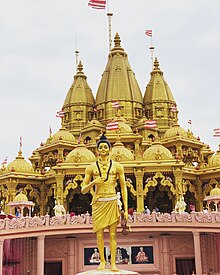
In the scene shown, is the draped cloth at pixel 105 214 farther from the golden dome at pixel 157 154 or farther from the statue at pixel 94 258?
the golden dome at pixel 157 154

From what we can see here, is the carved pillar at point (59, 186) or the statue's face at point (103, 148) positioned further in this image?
the carved pillar at point (59, 186)

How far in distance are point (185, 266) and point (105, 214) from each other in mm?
10811

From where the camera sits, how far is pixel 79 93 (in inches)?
1631

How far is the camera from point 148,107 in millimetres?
40656

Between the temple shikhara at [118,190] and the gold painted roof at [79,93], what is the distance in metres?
0.13

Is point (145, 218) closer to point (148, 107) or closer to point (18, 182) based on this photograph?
point (18, 182)

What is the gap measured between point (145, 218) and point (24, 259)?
5.58 m

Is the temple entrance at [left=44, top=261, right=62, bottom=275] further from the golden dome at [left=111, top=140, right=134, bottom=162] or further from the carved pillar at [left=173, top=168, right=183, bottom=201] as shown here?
the carved pillar at [left=173, top=168, right=183, bottom=201]

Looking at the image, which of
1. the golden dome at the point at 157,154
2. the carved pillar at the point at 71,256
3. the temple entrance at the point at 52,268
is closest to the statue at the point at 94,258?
the carved pillar at the point at 71,256

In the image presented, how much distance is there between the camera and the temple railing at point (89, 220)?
60.1ft

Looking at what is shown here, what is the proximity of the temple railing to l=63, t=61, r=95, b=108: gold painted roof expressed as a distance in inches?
907

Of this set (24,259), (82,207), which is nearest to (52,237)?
(24,259)

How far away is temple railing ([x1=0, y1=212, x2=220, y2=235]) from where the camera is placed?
18312 mm

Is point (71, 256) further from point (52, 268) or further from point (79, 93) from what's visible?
point (79, 93)
